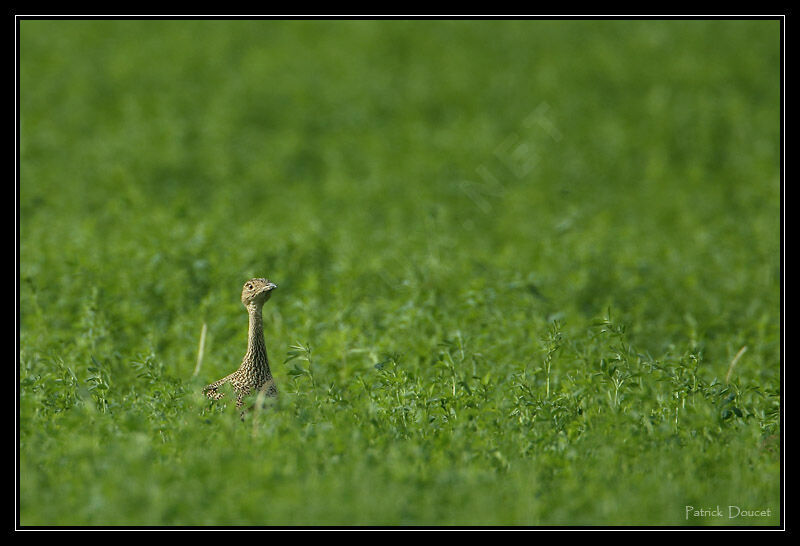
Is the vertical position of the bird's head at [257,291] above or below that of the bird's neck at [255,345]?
above

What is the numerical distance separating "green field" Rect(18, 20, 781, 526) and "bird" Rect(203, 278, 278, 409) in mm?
185

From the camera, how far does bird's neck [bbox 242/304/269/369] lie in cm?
652

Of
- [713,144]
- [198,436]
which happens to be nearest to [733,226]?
[713,144]

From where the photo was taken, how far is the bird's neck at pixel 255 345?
652cm

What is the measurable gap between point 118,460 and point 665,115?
→ 38.6 ft

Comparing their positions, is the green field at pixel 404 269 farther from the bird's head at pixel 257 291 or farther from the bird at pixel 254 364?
the bird's head at pixel 257 291

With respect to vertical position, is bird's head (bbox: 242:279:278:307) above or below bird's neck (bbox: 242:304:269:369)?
above

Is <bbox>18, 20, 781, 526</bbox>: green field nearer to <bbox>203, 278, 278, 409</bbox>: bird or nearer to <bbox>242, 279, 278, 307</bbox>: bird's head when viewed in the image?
<bbox>203, 278, 278, 409</bbox>: bird

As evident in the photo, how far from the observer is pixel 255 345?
6.55 metres

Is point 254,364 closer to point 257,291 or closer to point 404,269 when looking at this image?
point 257,291

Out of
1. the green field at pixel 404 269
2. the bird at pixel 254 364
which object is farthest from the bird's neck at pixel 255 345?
the green field at pixel 404 269

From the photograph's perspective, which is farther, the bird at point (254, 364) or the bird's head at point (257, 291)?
the bird's head at point (257, 291)

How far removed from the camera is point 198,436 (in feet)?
18.6

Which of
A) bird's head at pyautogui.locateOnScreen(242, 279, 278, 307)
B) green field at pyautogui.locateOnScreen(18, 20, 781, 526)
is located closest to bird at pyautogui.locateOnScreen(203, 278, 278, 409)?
bird's head at pyautogui.locateOnScreen(242, 279, 278, 307)
